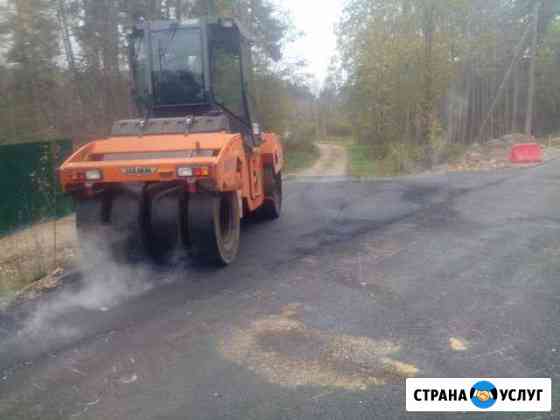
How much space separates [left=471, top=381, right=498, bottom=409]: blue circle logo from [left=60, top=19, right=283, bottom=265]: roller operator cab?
3.21 meters

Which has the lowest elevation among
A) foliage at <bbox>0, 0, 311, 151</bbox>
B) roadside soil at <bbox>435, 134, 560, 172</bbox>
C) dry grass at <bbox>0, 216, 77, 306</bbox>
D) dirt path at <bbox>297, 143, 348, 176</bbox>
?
dirt path at <bbox>297, 143, 348, 176</bbox>

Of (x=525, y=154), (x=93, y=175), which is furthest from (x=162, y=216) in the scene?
(x=525, y=154)

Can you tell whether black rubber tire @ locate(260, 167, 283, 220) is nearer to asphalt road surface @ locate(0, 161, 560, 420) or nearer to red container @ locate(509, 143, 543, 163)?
asphalt road surface @ locate(0, 161, 560, 420)

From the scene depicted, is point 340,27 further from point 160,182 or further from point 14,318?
point 14,318

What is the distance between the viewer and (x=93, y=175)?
19.6 ft

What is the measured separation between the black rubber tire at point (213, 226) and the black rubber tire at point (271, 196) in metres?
2.38

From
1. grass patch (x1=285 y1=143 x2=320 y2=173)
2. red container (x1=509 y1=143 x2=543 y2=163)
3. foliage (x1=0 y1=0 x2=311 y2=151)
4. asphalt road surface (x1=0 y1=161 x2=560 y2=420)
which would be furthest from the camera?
grass patch (x1=285 y1=143 x2=320 y2=173)

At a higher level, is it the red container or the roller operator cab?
the roller operator cab

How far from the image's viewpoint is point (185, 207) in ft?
20.6

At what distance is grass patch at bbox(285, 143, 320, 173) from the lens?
24.3 meters

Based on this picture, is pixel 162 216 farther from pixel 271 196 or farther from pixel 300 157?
pixel 300 157

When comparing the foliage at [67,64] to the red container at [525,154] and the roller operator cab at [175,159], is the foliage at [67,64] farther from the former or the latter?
the red container at [525,154]

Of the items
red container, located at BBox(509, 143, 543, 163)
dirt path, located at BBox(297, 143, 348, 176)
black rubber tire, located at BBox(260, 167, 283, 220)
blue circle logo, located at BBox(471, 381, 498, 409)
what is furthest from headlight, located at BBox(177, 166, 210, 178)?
dirt path, located at BBox(297, 143, 348, 176)

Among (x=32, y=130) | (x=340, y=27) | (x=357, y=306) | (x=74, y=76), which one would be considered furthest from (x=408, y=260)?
(x=340, y=27)
